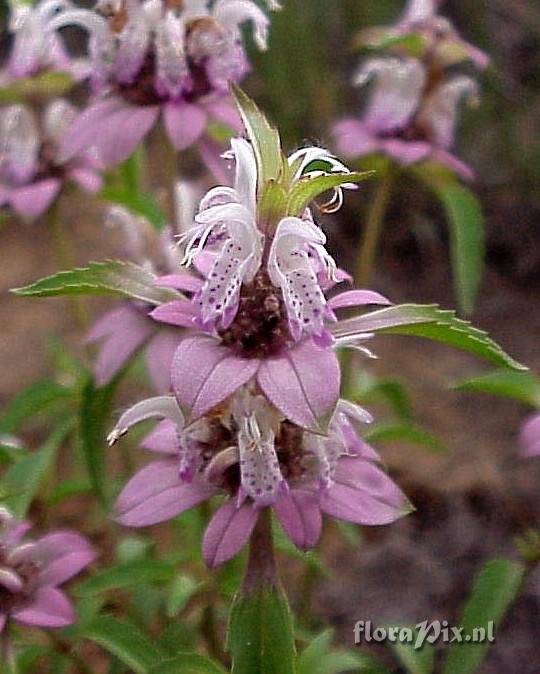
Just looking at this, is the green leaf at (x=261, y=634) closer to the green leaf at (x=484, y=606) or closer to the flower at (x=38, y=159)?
the green leaf at (x=484, y=606)

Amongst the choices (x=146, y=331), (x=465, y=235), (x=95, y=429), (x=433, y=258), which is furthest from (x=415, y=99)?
(x=433, y=258)

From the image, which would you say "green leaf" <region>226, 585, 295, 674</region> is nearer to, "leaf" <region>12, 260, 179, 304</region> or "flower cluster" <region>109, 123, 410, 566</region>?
"flower cluster" <region>109, 123, 410, 566</region>

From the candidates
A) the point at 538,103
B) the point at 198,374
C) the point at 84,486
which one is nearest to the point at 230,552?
the point at 198,374

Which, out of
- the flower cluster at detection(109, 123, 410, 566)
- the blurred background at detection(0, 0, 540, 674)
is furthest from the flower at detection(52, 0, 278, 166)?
the blurred background at detection(0, 0, 540, 674)

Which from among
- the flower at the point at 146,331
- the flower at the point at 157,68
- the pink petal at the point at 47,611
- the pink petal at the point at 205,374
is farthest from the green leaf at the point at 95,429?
the pink petal at the point at 205,374

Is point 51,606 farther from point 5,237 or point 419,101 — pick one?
point 5,237

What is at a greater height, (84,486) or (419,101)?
(419,101)

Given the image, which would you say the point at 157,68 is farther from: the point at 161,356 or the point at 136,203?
the point at 161,356
